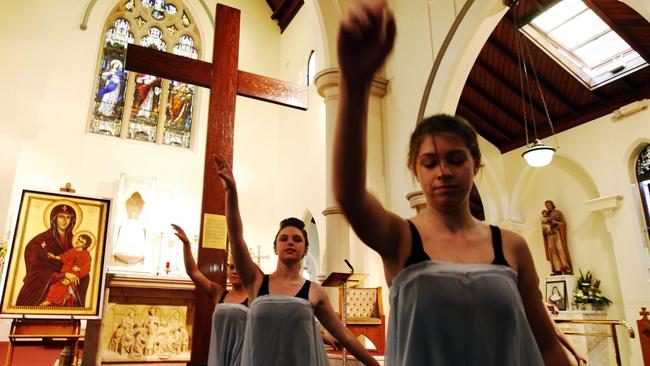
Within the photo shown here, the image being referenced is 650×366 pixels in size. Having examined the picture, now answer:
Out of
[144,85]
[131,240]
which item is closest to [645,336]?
[131,240]

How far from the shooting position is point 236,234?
1.96 meters

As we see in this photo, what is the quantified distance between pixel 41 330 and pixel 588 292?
8.04m

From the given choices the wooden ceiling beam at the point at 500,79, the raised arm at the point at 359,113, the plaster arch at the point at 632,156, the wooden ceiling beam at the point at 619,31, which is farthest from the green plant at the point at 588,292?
the raised arm at the point at 359,113

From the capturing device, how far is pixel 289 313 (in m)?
2.06

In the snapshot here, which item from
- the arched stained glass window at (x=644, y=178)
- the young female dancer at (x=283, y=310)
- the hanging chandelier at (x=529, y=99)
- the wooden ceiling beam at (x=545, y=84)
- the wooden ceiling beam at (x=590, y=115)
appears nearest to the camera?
the young female dancer at (x=283, y=310)

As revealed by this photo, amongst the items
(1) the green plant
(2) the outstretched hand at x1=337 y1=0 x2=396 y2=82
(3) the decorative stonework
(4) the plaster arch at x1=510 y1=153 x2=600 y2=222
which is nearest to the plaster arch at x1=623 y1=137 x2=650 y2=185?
(4) the plaster arch at x1=510 y1=153 x2=600 y2=222

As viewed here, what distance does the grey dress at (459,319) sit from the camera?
0.86 meters

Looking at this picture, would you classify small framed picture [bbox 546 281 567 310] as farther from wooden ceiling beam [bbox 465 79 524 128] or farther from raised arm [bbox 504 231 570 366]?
raised arm [bbox 504 231 570 366]

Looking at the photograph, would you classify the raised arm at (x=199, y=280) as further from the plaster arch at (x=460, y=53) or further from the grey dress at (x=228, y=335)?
the plaster arch at (x=460, y=53)

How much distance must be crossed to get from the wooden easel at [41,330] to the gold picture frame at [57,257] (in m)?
0.17

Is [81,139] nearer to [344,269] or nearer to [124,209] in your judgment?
[124,209]

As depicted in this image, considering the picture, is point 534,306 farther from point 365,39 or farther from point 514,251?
point 365,39

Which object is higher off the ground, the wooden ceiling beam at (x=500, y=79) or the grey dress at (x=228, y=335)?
the wooden ceiling beam at (x=500, y=79)

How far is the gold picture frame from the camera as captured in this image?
4.68 m
